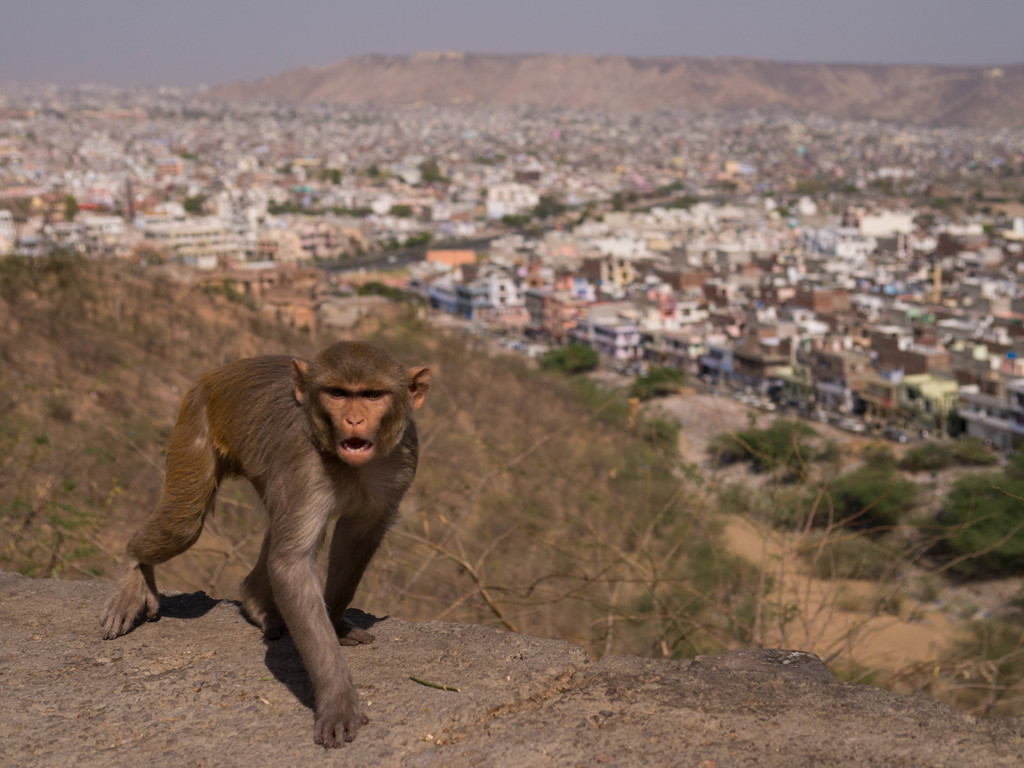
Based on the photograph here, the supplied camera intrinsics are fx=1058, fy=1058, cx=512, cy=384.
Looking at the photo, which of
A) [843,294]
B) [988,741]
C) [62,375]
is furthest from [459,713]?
[843,294]

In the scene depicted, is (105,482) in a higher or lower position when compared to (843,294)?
higher

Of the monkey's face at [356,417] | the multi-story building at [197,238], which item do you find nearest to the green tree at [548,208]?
the multi-story building at [197,238]

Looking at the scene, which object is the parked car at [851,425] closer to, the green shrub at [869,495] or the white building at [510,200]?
the green shrub at [869,495]

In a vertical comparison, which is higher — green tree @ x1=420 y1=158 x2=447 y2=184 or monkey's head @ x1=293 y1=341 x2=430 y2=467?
monkey's head @ x1=293 y1=341 x2=430 y2=467

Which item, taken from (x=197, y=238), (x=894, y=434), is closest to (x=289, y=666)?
(x=894, y=434)

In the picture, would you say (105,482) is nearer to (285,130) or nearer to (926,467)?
(926,467)

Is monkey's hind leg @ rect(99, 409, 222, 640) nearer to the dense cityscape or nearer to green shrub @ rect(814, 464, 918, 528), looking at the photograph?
the dense cityscape

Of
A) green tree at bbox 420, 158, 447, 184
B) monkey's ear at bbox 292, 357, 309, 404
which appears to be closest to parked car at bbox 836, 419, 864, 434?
monkey's ear at bbox 292, 357, 309, 404
